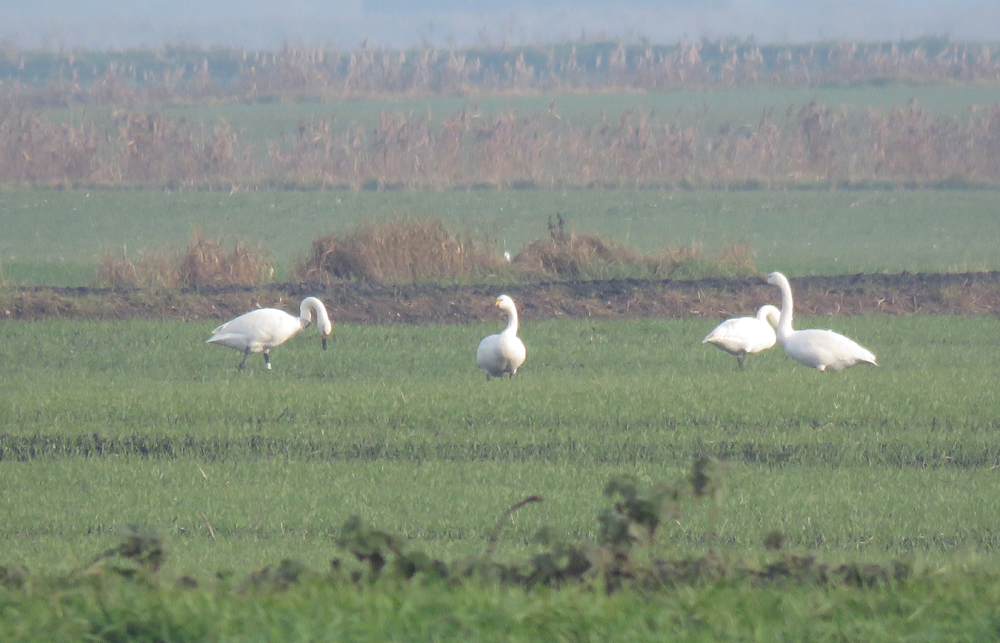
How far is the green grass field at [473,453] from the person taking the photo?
761cm

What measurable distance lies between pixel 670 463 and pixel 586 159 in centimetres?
3251

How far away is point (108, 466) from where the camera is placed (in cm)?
948

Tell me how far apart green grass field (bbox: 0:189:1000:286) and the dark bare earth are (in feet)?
23.5

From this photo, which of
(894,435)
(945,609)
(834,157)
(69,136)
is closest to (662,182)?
(834,157)

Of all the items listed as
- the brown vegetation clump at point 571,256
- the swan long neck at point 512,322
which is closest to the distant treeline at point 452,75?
the brown vegetation clump at point 571,256

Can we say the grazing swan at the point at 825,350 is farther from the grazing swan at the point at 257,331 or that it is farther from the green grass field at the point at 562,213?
the green grass field at the point at 562,213

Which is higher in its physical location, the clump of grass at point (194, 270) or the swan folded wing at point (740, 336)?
the swan folded wing at point (740, 336)

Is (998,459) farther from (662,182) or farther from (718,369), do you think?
(662,182)

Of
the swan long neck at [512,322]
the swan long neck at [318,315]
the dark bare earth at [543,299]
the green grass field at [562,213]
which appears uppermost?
the swan long neck at [512,322]

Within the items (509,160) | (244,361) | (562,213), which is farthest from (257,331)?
(509,160)

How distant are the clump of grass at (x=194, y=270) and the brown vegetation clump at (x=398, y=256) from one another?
3.61 feet

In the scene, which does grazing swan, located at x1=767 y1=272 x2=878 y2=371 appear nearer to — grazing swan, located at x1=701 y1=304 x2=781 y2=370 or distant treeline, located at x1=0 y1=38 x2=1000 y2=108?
grazing swan, located at x1=701 y1=304 x2=781 y2=370

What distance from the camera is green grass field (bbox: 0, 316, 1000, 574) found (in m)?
7.61

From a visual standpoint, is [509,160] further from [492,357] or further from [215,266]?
[492,357]
